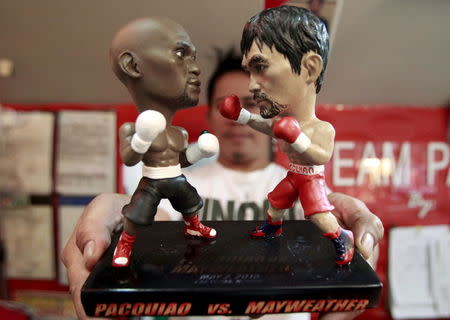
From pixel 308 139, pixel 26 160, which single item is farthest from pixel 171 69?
pixel 26 160

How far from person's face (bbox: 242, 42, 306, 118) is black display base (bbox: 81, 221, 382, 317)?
0.82ft

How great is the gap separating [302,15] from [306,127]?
0.17 m

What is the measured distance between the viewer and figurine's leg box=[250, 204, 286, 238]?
71cm

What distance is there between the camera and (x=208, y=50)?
88 centimetres

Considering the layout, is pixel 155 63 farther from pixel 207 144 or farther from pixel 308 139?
pixel 308 139

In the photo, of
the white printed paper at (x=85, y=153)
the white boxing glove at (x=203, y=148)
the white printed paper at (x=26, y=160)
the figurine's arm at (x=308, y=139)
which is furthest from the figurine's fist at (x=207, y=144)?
the white printed paper at (x=26, y=160)

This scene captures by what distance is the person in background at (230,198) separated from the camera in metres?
0.70

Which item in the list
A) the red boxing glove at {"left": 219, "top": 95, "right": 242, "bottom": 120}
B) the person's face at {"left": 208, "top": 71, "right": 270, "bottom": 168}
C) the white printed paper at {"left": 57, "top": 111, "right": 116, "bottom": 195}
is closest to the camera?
the red boxing glove at {"left": 219, "top": 95, "right": 242, "bottom": 120}

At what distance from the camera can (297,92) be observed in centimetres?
60

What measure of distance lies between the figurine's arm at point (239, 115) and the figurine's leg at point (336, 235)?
0.56 feet

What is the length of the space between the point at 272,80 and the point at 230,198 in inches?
21.4

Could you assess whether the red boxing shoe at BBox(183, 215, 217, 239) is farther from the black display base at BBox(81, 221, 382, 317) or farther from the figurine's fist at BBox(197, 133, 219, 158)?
the figurine's fist at BBox(197, 133, 219, 158)

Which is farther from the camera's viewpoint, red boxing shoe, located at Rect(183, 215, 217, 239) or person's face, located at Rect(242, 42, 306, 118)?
red boxing shoe, located at Rect(183, 215, 217, 239)

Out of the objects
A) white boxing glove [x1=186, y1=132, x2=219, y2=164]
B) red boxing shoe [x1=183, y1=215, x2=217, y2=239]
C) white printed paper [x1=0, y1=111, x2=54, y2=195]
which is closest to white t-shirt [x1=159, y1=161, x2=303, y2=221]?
red boxing shoe [x1=183, y1=215, x2=217, y2=239]
